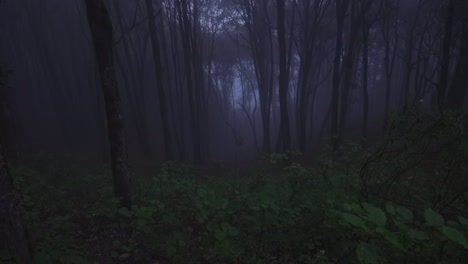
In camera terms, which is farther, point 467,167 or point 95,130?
point 95,130

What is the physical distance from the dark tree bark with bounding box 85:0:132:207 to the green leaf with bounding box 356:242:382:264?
177 inches

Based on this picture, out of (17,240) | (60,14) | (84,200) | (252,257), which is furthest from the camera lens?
(60,14)

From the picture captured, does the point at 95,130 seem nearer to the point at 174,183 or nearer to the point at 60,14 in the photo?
the point at 60,14

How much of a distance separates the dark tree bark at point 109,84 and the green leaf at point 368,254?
449 cm

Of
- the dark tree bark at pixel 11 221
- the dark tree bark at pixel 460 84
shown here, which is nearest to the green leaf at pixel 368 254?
the dark tree bark at pixel 11 221

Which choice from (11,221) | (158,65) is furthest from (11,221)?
(158,65)

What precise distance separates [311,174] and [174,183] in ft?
8.86

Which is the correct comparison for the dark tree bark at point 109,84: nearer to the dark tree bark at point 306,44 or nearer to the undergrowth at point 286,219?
the undergrowth at point 286,219

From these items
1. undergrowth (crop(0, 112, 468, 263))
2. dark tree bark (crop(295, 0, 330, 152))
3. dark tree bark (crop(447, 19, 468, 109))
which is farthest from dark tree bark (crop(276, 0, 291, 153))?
dark tree bark (crop(447, 19, 468, 109))

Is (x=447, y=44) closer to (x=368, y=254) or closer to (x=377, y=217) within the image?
(x=377, y=217)

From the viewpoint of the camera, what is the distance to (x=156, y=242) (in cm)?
408

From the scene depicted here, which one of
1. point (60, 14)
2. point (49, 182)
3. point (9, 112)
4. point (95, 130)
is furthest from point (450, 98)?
point (60, 14)

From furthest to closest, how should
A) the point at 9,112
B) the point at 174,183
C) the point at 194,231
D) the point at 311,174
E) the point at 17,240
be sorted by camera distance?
the point at 9,112, the point at 174,183, the point at 311,174, the point at 194,231, the point at 17,240

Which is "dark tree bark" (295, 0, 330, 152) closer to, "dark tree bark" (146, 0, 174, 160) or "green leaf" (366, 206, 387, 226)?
"dark tree bark" (146, 0, 174, 160)
